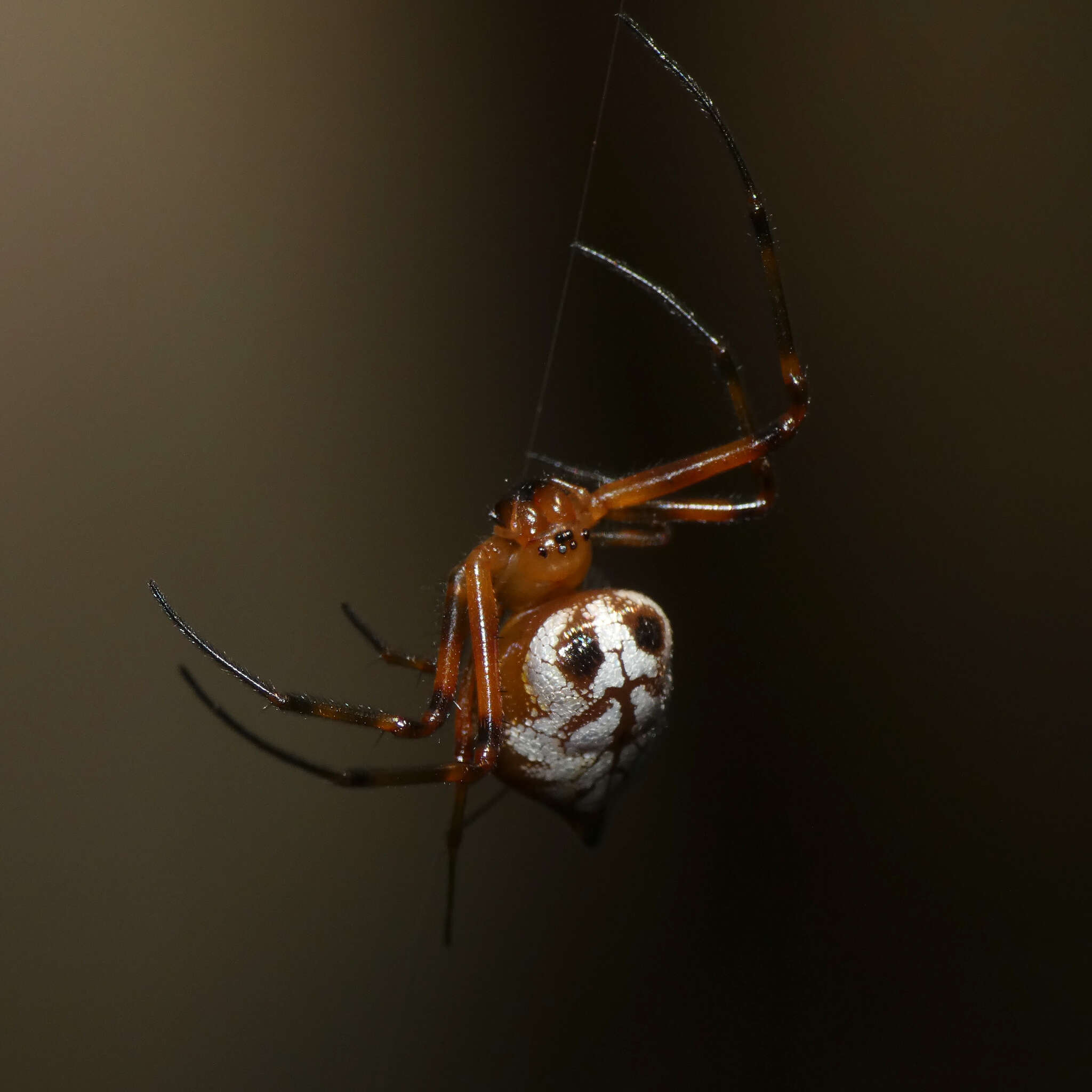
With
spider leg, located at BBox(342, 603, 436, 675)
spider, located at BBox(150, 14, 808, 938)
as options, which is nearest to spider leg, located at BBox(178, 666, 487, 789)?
spider, located at BBox(150, 14, 808, 938)

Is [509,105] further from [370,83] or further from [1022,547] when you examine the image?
[1022,547]

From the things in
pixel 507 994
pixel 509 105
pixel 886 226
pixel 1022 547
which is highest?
pixel 509 105

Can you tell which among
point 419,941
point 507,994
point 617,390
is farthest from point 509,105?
point 507,994

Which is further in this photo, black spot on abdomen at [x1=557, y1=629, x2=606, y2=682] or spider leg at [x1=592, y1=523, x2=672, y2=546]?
spider leg at [x1=592, y1=523, x2=672, y2=546]

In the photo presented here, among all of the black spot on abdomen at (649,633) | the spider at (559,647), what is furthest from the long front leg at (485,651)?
the black spot on abdomen at (649,633)

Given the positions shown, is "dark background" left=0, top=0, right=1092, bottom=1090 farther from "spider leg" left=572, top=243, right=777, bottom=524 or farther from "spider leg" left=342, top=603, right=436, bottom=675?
"spider leg" left=572, top=243, right=777, bottom=524

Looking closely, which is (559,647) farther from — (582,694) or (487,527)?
(487,527)
